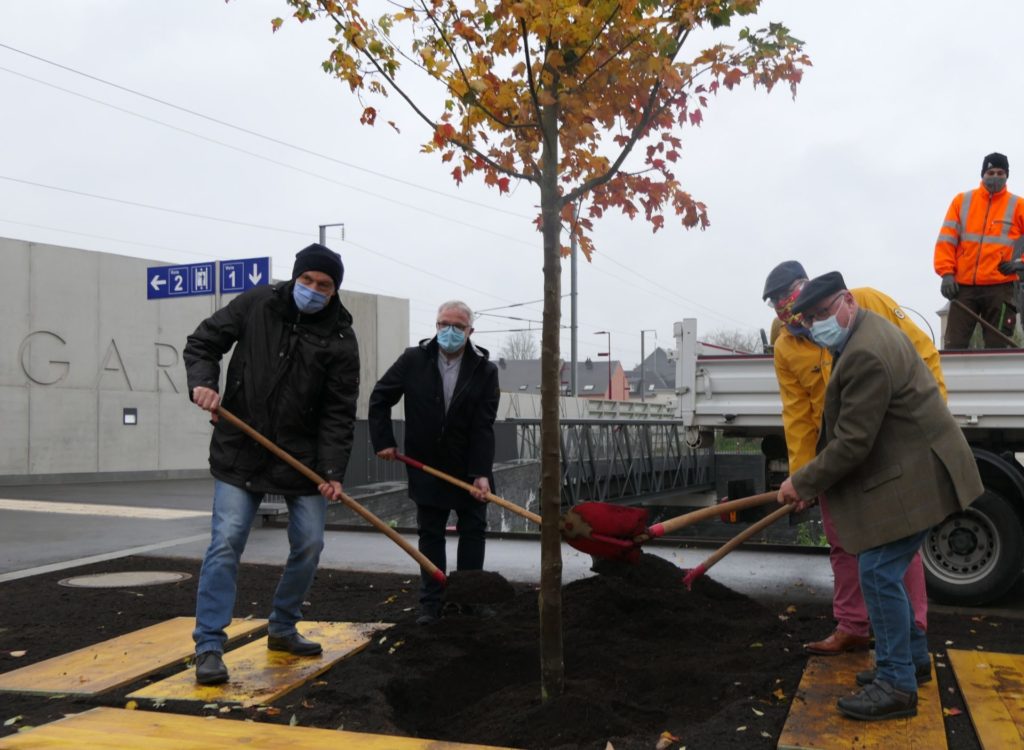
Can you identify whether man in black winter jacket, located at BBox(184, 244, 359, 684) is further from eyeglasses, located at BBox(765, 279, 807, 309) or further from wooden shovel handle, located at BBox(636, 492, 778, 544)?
eyeglasses, located at BBox(765, 279, 807, 309)

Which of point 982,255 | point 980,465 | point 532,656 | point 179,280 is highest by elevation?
point 179,280

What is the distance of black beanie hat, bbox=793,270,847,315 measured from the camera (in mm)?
3744

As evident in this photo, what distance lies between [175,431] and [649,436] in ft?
35.9

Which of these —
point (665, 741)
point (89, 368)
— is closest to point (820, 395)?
point (665, 741)

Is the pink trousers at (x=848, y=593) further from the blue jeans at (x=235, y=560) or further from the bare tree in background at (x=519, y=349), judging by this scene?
the bare tree in background at (x=519, y=349)

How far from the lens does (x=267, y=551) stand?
8.50 meters

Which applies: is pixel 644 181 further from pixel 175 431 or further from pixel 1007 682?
pixel 175 431

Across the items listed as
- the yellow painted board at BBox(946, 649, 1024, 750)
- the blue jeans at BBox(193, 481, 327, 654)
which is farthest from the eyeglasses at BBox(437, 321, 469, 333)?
the yellow painted board at BBox(946, 649, 1024, 750)

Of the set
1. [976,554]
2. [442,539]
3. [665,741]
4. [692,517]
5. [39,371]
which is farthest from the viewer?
[39,371]

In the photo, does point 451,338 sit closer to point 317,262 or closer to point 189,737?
point 317,262

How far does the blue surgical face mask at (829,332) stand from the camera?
373 centimetres

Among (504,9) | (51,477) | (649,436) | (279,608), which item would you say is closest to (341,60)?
(504,9)

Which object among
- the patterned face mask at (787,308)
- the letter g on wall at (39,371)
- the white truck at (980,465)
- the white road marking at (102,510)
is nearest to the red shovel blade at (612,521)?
the patterned face mask at (787,308)

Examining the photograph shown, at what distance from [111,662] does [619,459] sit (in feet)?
58.9
